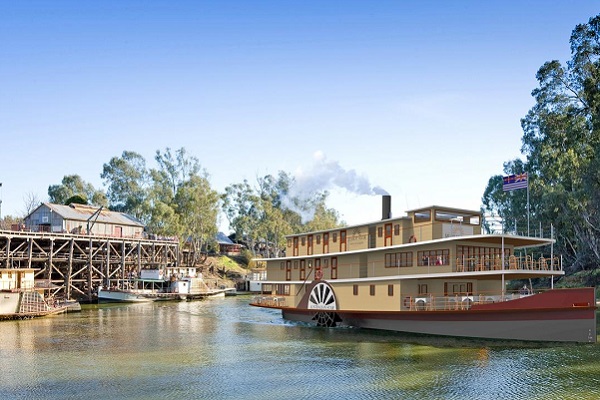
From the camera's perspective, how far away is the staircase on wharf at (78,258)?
57.9 metres

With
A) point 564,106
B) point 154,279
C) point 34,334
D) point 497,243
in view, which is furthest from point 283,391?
point 154,279

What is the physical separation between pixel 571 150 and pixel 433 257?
29831 millimetres

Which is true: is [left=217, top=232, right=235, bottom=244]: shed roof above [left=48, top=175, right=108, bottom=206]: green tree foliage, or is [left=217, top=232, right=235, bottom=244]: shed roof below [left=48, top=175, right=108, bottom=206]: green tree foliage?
below

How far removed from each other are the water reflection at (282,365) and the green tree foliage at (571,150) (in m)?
26.5

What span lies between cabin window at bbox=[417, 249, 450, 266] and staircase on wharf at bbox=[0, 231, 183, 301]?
3410 cm

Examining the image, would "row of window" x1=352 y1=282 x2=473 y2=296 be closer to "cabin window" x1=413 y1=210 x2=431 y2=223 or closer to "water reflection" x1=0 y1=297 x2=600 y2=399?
"water reflection" x1=0 y1=297 x2=600 y2=399

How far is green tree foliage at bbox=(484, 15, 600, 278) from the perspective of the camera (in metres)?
45.5

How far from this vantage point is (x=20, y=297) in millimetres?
41719

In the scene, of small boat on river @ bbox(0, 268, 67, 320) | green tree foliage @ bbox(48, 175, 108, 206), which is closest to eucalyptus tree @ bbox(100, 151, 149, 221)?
green tree foliage @ bbox(48, 175, 108, 206)

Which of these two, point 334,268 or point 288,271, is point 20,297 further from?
point 334,268

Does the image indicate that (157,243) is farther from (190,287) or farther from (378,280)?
(378,280)

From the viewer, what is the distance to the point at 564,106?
169 ft

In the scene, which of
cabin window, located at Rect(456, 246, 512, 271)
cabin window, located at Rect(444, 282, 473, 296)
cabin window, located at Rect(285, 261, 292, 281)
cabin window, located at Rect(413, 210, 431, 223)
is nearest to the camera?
cabin window, located at Rect(456, 246, 512, 271)

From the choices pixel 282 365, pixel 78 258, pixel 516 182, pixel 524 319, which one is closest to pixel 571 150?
pixel 516 182
